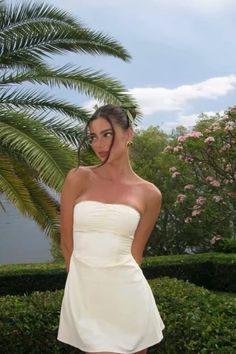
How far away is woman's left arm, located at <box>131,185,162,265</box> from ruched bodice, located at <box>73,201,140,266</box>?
9 cm

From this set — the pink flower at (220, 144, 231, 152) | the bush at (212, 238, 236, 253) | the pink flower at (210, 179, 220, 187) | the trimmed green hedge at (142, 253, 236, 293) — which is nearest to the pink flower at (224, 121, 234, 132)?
the pink flower at (220, 144, 231, 152)

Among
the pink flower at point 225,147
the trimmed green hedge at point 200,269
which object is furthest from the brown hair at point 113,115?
the trimmed green hedge at point 200,269

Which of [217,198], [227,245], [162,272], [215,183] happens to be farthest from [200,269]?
[215,183]

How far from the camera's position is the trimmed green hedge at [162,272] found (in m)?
12.1

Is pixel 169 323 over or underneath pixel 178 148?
underneath

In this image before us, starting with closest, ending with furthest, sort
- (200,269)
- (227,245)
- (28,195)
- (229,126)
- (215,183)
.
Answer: (28,195) < (229,126) < (215,183) < (200,269) < (227,245)

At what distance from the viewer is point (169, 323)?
3.99 m

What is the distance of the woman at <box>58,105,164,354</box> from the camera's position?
6.47 feet

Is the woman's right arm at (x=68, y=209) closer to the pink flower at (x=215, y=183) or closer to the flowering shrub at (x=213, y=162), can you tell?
the flowering shrub at (x=213, y=162)

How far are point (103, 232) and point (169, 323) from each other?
221 cm

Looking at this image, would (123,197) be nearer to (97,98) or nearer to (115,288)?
(115,288)

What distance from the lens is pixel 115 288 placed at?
6.48 feet

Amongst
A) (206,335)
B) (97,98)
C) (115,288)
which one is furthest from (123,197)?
(97,98)

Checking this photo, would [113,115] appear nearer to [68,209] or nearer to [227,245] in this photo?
[68,209]
